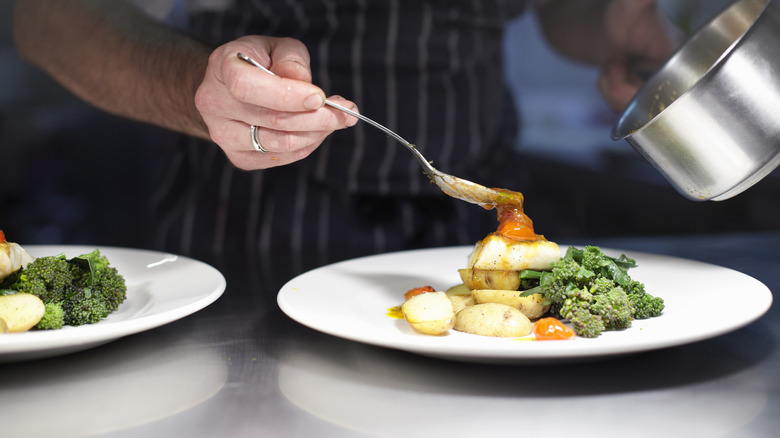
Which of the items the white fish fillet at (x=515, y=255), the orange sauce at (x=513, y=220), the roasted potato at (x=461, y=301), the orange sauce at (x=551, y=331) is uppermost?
the orange sauce at (x=513, y=220)

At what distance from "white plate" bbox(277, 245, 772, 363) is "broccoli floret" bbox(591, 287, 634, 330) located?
0.02 m

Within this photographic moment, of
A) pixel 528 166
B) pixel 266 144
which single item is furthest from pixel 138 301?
pixel 528 166

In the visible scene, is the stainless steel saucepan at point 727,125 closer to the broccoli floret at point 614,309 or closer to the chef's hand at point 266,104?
the broccoli floret at point 614,309

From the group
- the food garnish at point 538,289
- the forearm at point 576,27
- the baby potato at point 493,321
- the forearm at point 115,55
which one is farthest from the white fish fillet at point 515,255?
the forearm at point 576,27

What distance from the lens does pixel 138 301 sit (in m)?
1.30

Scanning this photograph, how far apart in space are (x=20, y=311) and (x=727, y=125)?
119cm

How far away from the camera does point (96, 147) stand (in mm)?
3283

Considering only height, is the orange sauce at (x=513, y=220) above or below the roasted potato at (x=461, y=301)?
above

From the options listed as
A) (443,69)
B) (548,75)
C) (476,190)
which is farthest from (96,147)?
(476,190)

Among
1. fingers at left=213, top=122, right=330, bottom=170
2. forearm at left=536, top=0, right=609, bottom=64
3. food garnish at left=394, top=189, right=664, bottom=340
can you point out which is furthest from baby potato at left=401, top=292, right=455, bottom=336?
forearm at left=536, top=0, right=609, bottom=64

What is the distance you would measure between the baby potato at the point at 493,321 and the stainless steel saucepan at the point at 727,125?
43cm

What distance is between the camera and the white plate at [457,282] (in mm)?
884

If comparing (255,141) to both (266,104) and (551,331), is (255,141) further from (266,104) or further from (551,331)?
(551,331)

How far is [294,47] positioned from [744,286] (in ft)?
Answer: 2.99
